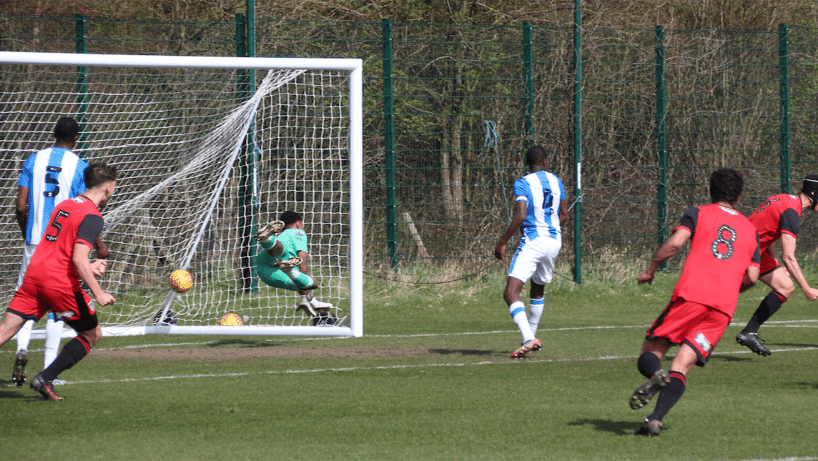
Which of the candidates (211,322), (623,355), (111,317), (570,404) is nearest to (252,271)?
(211,322)

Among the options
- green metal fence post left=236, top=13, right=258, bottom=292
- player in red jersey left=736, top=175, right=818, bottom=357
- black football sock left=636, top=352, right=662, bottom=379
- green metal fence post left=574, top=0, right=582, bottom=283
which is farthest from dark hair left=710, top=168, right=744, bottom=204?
green metal fence post left=574, top=0, right=582, bottom=283

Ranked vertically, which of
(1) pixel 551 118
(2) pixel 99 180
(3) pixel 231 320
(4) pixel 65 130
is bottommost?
(3) pixel 231 320

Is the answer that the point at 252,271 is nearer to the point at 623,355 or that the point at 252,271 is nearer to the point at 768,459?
the point at 623,355

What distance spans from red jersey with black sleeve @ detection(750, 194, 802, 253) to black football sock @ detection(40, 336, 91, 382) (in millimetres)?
6329

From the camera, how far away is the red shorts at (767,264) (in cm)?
939

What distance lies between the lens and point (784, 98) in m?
16.8

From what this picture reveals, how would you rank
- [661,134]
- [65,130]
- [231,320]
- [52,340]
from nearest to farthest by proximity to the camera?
[52,340] → [65,130] → [231,320] → [661,134]

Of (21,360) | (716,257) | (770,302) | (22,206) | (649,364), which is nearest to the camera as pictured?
(649,364)

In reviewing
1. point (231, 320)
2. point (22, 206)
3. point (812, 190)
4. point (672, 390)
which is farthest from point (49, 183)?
point (812, 190)

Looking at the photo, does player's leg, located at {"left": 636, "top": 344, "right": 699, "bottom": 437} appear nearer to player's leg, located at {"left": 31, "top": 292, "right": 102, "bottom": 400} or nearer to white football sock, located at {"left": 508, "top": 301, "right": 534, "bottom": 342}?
white football sock, located at {"left": 508, "top": 301, "right": 534, "bottom": 342}

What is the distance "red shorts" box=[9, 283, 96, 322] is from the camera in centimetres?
665

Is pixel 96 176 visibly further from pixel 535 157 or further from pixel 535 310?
pixel 535 310

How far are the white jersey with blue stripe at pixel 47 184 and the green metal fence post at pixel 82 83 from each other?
3.62m

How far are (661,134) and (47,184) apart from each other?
11140 mm
